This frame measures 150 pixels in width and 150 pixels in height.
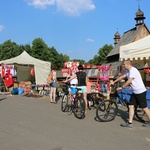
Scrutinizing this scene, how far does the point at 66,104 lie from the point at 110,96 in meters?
2.27

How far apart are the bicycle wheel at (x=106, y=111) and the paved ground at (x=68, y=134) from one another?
0.21 m

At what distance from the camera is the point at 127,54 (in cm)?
1038

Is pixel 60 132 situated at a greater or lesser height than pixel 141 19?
lesser

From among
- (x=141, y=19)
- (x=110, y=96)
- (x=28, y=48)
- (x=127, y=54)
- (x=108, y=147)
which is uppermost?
(x=141, y=19)

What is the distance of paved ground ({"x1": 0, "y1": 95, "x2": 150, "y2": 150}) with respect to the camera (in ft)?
17.3

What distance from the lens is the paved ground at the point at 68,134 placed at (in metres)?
5.28

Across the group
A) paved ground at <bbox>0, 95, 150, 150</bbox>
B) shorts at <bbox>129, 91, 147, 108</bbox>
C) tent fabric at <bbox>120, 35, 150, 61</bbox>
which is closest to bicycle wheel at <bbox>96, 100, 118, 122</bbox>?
paved ground at <bbox>0, 95, 150, 150</bbox>

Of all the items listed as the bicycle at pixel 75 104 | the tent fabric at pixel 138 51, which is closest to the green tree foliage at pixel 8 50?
the bicycle at pixel 75 104

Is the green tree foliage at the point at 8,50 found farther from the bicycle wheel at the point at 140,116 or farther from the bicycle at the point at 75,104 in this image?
the bicycle wheel at the point at 140,116

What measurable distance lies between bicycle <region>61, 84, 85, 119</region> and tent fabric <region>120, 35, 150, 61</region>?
277 cm

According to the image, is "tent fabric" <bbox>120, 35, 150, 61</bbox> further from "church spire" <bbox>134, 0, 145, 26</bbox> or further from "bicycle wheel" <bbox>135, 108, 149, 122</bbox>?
"church spire" <bbox>134, 0, 145, 26</bbox>

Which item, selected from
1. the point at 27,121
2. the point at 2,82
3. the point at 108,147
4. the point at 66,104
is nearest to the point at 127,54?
the point at 66,104

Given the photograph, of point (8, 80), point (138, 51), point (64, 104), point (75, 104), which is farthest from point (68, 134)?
point (8, 80)

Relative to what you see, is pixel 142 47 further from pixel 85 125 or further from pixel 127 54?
pixel 85 125
